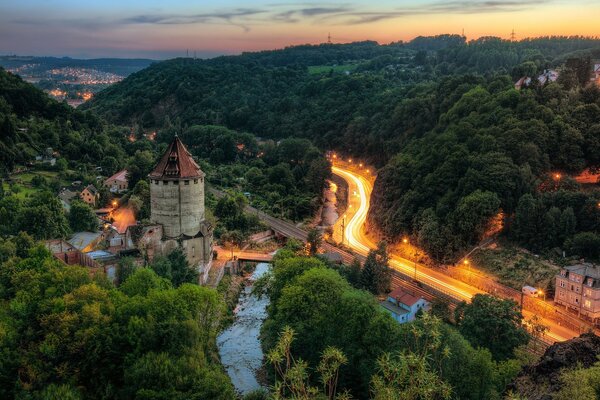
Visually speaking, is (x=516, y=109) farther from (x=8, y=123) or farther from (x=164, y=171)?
(x=8, y=123)

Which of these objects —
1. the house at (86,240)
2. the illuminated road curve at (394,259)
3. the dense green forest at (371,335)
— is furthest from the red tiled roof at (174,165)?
the illuminated road curve at (394,259)

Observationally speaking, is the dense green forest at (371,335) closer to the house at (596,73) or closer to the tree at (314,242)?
the tree at (314,242)

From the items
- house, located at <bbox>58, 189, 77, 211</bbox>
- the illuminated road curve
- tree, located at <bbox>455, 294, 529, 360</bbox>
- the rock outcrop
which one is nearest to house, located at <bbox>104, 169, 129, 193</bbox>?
house, located at <bbox>58, 189, 77, 211</bbox>

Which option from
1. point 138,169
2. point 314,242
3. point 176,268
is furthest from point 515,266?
point 138,169

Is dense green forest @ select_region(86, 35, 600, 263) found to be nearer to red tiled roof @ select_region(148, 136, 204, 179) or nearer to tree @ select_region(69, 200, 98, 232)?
red tiled roof @ select_region(148, 136, 204, 179)

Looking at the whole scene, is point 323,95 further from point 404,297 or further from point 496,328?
point 496,328
